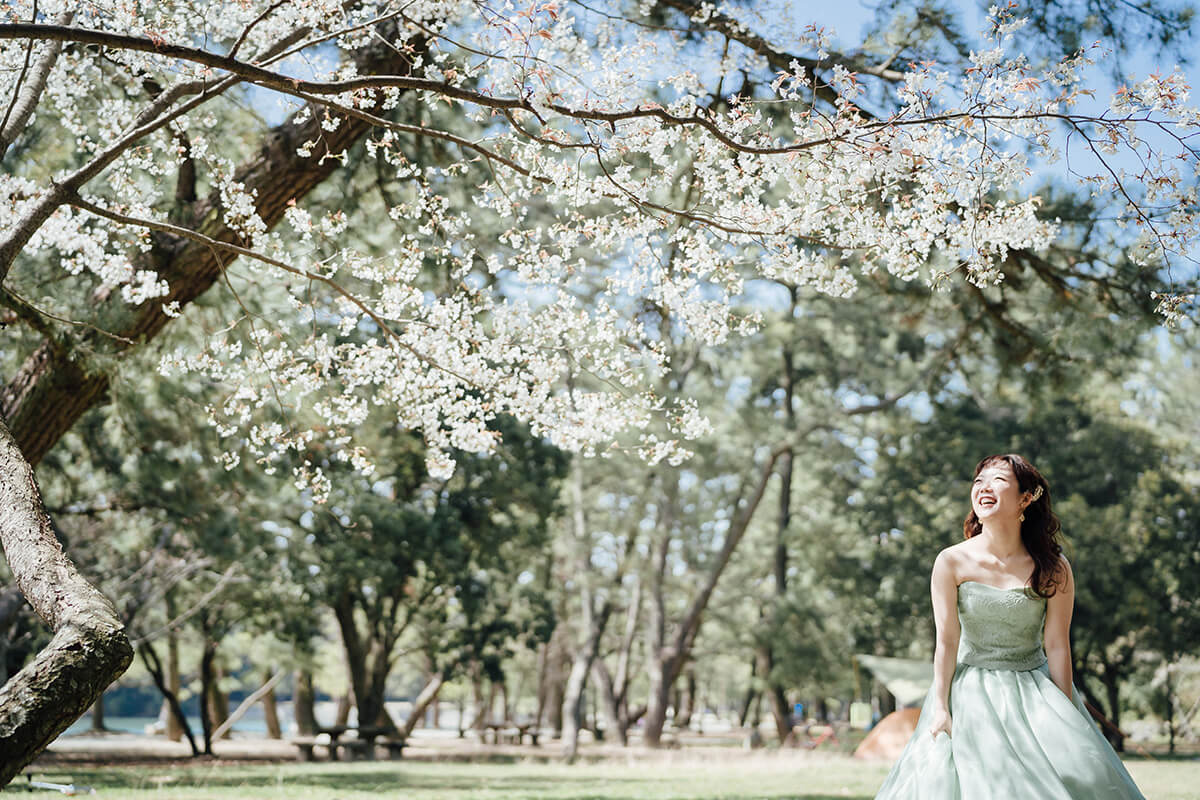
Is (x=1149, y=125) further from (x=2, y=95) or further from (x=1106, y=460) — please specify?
(x=1106, y=460)

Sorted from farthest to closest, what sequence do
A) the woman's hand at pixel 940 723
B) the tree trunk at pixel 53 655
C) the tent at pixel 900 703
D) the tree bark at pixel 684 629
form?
the tree bark at pixel 684 629
the tent at pixel 900 703
the woman's hand at pixel 940 723
the tree trunk at pixel 53 655

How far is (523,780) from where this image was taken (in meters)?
12.4

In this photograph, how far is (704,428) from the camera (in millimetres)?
6059

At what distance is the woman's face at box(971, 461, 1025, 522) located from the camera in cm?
361

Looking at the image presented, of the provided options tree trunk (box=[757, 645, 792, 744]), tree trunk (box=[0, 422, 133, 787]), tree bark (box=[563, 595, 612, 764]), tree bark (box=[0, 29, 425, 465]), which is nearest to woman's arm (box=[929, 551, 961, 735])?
tree trunk (box=[0, 422, 133, 787])

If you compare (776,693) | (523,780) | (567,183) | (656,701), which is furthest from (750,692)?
(567,183)

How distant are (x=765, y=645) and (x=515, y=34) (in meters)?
19.1

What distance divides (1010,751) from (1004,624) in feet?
1.49

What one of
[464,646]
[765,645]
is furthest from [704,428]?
[765,645]

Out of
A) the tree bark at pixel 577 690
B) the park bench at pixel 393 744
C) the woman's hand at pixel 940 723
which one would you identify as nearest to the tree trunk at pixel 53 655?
the woman's hand at pixel 940 723

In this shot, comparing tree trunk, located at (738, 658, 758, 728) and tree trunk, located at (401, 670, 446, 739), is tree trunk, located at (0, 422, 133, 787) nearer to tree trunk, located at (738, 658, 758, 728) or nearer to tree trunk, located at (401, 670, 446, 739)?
tree trunk, located at (738, 658, 758, 728)

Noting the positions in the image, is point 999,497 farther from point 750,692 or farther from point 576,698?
point 750,692

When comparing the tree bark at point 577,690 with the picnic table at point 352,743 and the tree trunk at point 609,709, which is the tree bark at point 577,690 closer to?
the tree trunk at point 609,709

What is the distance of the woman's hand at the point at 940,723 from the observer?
3484 millimetres
